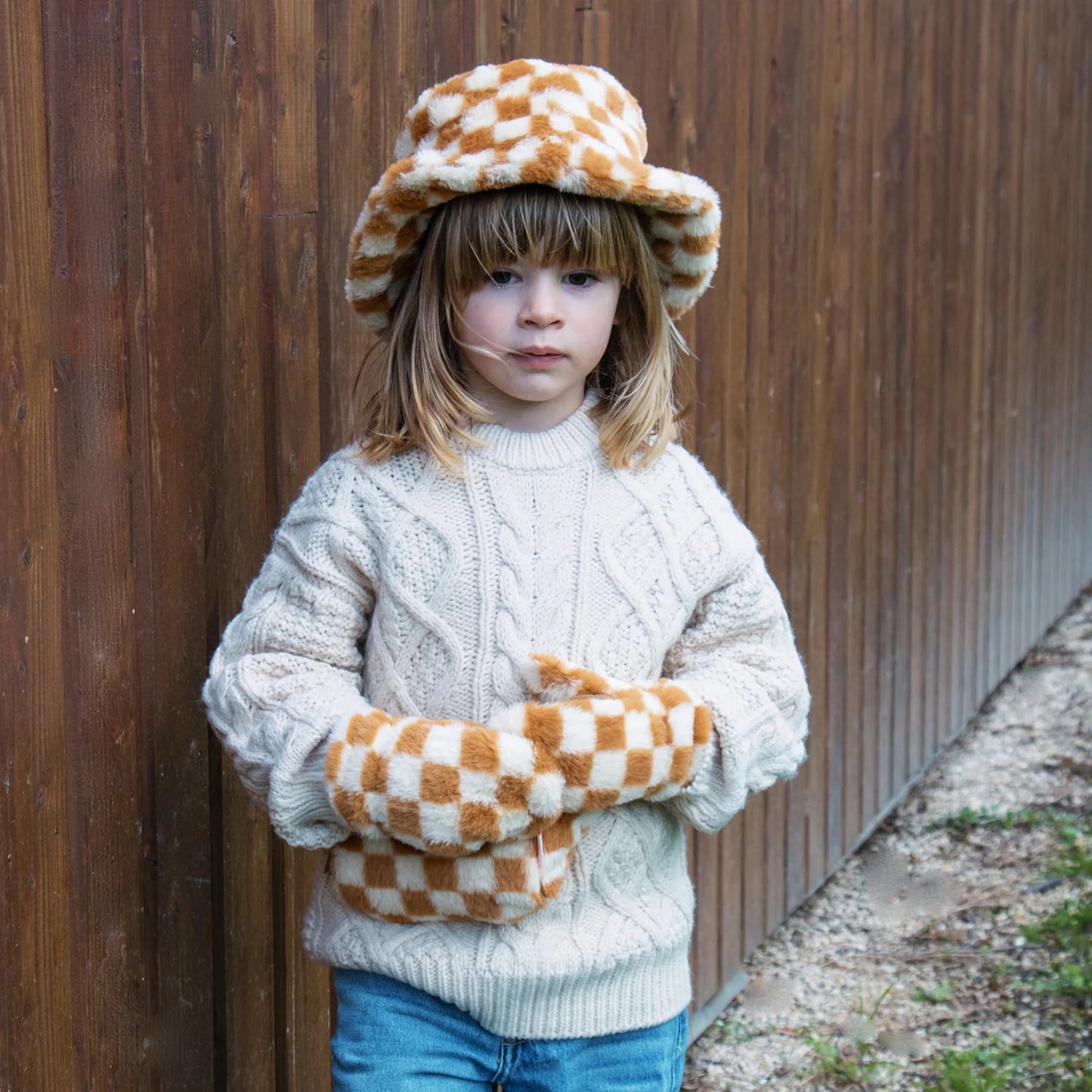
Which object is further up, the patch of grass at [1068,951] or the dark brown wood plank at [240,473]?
the dark brown wood plank at [240,473]

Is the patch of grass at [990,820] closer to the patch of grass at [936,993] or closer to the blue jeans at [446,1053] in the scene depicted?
the patch of grass at [936,993]

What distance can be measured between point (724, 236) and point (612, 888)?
233cm

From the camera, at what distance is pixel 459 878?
2180mm

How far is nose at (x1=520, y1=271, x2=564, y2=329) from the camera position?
221cm

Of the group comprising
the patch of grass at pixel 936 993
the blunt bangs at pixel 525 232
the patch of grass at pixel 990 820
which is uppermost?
the blunt bangs at pixel 525 232

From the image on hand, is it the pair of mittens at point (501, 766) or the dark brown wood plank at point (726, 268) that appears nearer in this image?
the pair of mittens at point (501, 766)

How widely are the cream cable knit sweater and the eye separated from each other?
22 centimetres

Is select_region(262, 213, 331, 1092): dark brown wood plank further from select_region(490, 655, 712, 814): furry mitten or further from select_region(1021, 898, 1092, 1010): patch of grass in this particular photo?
select_region(1021, 898, 1092, 1010): patch of grass

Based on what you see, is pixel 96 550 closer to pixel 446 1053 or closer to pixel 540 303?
pixel 540 303

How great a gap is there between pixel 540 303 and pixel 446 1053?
3.42ft

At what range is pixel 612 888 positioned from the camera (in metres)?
2.33

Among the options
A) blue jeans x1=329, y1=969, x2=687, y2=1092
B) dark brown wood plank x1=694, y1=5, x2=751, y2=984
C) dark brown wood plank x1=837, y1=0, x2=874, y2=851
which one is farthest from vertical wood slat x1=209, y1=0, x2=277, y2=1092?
dark brown wood plank x1=837, y1=0, x2=874, y2=851

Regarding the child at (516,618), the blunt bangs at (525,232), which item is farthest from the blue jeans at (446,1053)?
the blunt bangs at (525,232)

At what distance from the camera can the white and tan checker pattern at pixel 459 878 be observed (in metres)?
2.16
